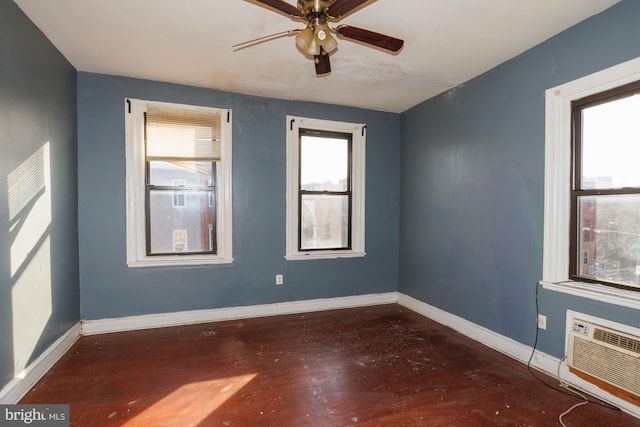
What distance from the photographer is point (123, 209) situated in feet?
10.3

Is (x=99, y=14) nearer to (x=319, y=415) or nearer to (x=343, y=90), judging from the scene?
(x=343, y=90)

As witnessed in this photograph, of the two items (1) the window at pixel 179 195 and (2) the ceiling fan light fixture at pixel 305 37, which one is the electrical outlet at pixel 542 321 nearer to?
(2) the ceiling fan light fixture at pixel 305 37

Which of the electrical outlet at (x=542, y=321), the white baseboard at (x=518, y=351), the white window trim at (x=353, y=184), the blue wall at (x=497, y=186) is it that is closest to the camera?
the white baseboard at (x=518, y=351)

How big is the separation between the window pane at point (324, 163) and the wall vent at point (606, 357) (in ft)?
8.86

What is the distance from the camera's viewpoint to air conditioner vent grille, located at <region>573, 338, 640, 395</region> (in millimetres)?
1892

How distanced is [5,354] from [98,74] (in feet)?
8.21

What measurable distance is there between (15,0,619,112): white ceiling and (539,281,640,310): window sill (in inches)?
72.7

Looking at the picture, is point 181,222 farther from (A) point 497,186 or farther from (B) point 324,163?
(A) point 497,186

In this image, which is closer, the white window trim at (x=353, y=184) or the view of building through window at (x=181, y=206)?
the view of building through window at (x=181, y=206)

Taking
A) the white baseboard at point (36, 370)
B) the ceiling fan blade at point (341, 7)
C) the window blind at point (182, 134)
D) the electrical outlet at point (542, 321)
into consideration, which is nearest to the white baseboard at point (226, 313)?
the white baseboard at point (36, 370)

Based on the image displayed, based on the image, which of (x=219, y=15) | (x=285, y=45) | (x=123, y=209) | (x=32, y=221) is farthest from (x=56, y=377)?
(x=285, y=45)

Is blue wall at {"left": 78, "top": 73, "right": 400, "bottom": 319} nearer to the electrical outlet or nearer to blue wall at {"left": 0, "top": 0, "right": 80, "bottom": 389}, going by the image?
blue wall at {"left": 0, "top": 0, "right": 80, "bottom": 389}

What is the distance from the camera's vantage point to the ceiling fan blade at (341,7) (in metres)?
1.58

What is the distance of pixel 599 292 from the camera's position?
209cm
